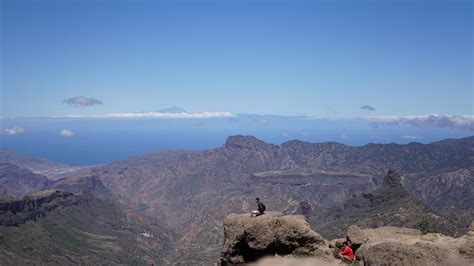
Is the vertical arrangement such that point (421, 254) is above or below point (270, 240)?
above

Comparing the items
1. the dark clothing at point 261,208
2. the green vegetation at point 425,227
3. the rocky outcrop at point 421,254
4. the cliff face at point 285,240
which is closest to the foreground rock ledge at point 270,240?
the cliff face at point 285,240

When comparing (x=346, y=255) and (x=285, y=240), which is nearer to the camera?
(x=346, y=255)

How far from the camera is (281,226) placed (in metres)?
34.1

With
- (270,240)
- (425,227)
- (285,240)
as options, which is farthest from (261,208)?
(425,227)

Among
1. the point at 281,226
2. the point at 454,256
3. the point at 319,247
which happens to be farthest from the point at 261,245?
the point at 454,256

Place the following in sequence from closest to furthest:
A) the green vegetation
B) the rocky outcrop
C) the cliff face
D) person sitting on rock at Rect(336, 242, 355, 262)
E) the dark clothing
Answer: the rocky outcrop
person sitting on rock at Rect(336, 242, 355, 262)
the cliff face
the dark clothing
the green vegetation

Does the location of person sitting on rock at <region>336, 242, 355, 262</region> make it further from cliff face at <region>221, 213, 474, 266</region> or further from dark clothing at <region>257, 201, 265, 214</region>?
dark clothing at <region>257, 201, 265, 214</region>

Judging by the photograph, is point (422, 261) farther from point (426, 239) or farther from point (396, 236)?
point (396, 236)

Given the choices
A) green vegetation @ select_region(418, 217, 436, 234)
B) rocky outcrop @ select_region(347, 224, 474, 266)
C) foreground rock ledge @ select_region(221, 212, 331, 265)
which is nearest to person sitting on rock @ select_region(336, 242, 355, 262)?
foreground rock ledge @ select_region(221, 212, 331, 265)

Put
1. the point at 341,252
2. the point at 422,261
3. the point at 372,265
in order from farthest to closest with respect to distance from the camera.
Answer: the point at 341,252, the point at 372,265, the point at 422,261

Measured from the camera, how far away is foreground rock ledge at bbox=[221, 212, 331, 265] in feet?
110

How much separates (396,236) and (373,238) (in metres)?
2.14

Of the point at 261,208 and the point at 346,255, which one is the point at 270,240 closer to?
the point at 261,208

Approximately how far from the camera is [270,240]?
1341 inches
